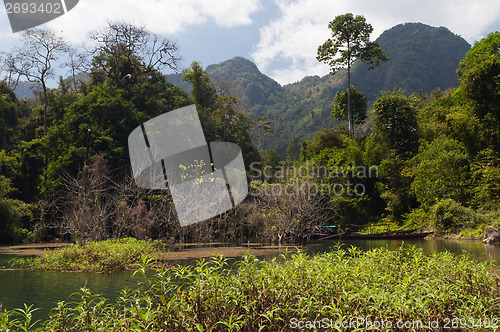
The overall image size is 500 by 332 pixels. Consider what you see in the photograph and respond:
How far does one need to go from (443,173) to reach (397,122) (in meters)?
6.38

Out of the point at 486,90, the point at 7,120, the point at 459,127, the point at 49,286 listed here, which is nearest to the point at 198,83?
the point at 7,120

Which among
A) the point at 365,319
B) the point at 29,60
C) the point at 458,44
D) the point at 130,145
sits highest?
the point at 458,44

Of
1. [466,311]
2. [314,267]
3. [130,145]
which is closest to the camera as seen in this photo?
[466,311]

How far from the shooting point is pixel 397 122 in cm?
2995

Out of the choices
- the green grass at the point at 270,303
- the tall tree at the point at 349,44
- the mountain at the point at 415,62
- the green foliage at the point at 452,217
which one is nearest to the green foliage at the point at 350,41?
the tall tree at the point at 349,44

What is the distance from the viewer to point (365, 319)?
3701mm

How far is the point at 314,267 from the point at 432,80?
89.1 m

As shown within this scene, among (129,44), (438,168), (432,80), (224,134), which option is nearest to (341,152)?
(438,168)

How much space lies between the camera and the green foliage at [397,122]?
2977cm

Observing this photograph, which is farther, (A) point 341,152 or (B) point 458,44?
(B) point 458,44

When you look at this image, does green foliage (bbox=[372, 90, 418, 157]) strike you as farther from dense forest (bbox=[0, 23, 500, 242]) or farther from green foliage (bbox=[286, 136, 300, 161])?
green foliage (bbox=[286, 136, 300, 161])

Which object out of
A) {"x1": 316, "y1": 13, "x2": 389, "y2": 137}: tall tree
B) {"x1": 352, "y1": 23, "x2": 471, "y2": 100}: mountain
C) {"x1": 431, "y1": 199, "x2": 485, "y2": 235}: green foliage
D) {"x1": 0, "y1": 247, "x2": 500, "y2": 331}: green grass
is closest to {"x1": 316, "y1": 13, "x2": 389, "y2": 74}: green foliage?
{"x1": 316, "y1": 13, "x2": 389, "y2": 137}: tall tree

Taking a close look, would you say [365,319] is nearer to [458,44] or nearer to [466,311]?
[466,311]

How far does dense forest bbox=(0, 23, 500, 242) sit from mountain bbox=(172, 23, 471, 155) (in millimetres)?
34343
